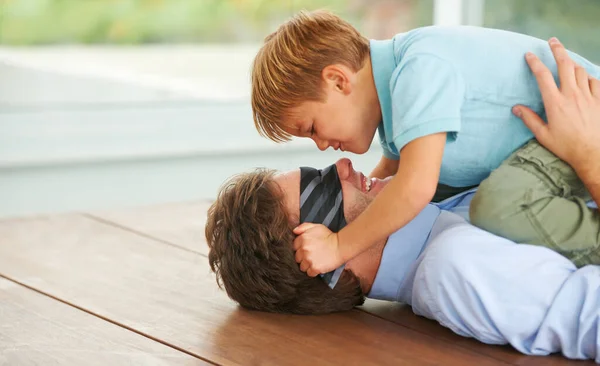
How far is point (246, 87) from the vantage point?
10.6 ft

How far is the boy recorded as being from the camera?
1485mm

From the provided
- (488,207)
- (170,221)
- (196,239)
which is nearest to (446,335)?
(488,207)

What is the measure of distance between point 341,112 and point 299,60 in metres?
0.12

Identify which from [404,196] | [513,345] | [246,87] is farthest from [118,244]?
[246,87]

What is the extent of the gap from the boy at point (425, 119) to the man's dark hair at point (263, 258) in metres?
0.04

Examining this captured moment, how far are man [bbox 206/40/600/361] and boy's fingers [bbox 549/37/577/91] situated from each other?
0.02 metres

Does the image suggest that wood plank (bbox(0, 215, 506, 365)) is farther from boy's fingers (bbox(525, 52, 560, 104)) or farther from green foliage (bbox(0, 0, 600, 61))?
green foliage (bbox(0, 0, 600, 61))

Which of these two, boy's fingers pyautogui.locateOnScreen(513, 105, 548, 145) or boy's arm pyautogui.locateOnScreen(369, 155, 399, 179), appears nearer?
boy's fingers pyautogui.locateOnScreen(513, 105, 548, 145)

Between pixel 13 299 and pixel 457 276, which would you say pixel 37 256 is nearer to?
pixel 13 299

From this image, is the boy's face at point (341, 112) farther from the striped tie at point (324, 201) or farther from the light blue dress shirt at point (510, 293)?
the light blue dress shirt at point (510, 293)

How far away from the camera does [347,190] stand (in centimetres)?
166

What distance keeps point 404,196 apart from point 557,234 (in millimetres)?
278

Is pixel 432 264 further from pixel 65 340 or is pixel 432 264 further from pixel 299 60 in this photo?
pixel 65 340

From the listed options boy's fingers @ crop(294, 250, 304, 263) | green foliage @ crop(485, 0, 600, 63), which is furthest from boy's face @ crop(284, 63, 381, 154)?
green foliage @ crop(485, 0, 600, 63)
